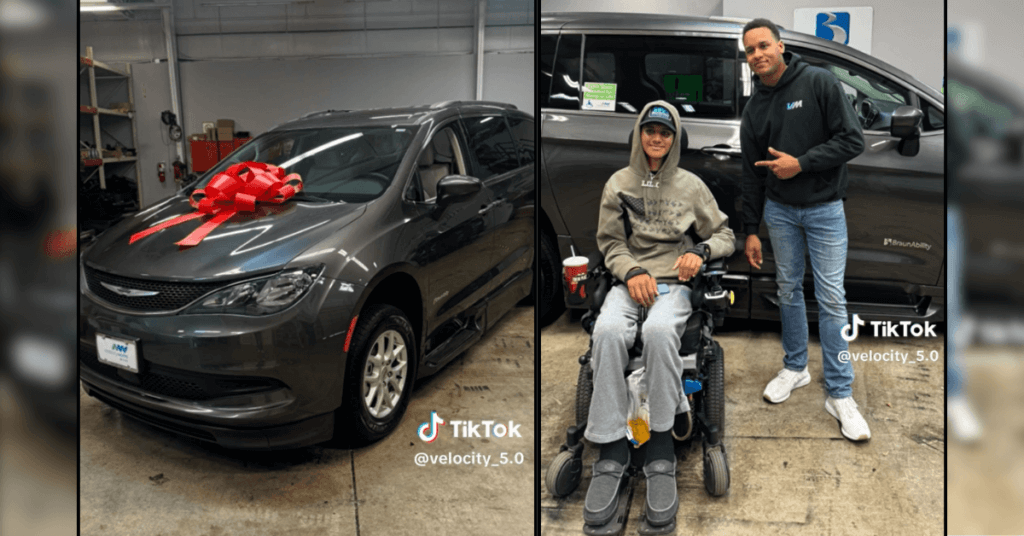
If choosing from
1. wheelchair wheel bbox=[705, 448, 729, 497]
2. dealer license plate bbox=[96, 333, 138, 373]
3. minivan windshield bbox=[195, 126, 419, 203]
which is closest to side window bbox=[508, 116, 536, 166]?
minivan windshield bbox=[195, 126, 419, 203]

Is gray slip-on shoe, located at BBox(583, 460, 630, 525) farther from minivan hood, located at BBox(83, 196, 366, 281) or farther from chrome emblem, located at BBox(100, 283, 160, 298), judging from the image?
chrome emblem, located at BBox(100, 283, 160, 298)

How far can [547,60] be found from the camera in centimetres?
206

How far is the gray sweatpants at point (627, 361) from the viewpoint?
190 cm

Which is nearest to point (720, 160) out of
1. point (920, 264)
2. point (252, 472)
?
point (920, 264)

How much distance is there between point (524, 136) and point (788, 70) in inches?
34.2

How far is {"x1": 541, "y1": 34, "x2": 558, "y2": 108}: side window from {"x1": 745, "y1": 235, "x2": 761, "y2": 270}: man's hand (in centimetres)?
84

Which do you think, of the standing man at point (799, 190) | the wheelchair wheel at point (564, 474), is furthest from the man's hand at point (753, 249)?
the wheelchair wheel at point (564, 474)

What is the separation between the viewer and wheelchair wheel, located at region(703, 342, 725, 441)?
6.60 feet

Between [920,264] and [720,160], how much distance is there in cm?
76

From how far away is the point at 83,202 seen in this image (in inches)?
79.6

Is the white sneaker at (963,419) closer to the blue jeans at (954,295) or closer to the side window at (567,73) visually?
the blue jeans at (954,295)

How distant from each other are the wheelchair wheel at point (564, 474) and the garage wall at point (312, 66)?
118 centimetres

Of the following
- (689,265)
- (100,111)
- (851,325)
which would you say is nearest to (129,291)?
(100,111)

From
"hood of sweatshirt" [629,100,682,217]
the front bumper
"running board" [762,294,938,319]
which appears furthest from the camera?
→ "running board" [762,294,938,319]
